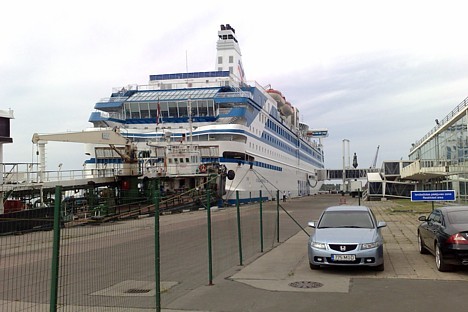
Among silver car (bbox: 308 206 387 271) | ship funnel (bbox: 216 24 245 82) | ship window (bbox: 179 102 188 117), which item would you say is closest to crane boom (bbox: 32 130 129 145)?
ship window (bbox: 179 102 188 117)

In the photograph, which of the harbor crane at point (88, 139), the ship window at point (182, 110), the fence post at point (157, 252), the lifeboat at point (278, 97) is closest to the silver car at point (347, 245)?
the fence post at point (157, 252)

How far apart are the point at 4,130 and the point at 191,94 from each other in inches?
1123

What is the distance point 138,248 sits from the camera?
13.0 metres

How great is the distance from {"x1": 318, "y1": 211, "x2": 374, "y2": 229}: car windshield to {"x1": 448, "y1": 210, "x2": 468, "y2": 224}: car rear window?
5.51 feet

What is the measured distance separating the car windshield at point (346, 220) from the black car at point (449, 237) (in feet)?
4.51

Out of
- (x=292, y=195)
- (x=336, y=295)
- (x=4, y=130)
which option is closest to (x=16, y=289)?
(x=336, y=295)

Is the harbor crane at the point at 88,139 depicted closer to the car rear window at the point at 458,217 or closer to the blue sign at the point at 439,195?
the blue sign at the point at 439,195

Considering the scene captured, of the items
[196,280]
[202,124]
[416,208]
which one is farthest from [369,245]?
[202,124]

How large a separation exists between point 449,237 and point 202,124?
41145mm

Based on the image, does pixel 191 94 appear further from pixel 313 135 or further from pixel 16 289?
pixel 313 135

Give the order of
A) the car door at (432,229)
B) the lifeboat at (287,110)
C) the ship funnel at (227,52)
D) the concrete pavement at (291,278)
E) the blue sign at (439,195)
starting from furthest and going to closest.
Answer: the lifeboat at (287,110) → the ship funnel at (227,52) → the blue sign at (439,195) → the car door at (432,229) → the concrete pavement at (291,278)

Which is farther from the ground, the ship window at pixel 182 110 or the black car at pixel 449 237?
the ship window at pixel 182 110

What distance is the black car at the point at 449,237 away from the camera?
29.0ft

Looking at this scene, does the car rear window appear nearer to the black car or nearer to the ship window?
the black car
